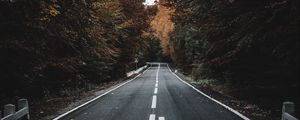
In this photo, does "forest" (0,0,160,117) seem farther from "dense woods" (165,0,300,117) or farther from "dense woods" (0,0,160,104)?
"dense woods" (165,0,300,117)

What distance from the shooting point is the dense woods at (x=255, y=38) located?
43.9 feet

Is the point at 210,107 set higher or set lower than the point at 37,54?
lower

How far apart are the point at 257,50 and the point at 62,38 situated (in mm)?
8494

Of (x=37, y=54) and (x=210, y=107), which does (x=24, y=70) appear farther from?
A: (x=210, y=107)

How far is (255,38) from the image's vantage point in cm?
1419

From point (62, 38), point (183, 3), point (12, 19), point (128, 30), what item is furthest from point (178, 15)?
point (128, 30)

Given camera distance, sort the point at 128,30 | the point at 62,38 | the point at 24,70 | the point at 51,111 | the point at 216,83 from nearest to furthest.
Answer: the point at 51,111, the point at 24,70, the point at 62,38, the point at 216,83, the point at 128,30

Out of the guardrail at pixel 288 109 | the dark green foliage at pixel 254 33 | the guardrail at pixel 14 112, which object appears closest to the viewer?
the guardrail at pixel 288 109

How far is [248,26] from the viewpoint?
558 inches

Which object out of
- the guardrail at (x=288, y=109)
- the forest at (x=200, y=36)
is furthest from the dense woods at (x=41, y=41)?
the guardrail at (x=288, y=109)

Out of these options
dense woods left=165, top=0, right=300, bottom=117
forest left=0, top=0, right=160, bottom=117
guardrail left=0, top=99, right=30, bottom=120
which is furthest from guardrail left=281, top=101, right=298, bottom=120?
forest left=0, top=0, right=160, bottom=117

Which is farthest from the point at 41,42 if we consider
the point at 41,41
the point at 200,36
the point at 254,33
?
the point at 200,36

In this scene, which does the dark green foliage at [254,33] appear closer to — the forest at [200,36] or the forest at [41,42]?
the forest at [200,36]

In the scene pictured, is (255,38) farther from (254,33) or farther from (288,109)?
(288,109)
